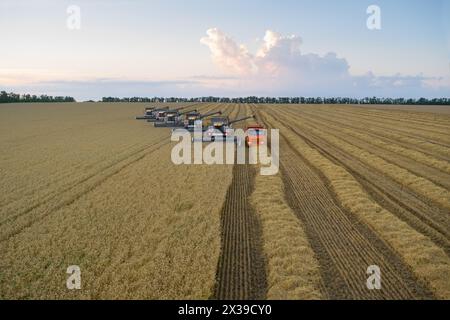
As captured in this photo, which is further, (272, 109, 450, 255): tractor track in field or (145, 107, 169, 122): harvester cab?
(145, 107, 169, 122): harvester cab

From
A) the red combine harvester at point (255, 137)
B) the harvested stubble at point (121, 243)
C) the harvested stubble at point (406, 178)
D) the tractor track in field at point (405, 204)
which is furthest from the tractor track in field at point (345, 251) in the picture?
the red combine harvester at point (255, 137)

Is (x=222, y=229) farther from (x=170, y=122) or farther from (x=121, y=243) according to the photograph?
(x=170, y=122)

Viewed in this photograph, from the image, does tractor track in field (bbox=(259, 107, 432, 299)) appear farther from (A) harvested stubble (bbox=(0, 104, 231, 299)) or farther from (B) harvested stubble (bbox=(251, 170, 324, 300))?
(A) harvested stubble (bbox=(0, 104, 231, 299))

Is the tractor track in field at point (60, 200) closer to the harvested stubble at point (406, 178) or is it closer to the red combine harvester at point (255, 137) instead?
the red combine harvester at point (255, 137)

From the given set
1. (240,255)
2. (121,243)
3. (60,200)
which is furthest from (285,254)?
(60,200)

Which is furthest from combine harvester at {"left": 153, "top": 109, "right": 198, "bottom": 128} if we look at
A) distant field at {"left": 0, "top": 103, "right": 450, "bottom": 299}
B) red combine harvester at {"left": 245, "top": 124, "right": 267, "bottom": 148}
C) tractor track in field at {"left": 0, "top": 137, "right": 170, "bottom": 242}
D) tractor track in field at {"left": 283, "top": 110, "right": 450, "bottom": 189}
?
distant field at {"left": 0, "top": 103, "right": 450, "bottom": 299}

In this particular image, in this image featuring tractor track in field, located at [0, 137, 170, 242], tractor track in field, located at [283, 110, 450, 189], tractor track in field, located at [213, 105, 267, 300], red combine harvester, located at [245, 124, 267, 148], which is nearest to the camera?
tractor track in field, located at [213, 105, 267, 300]
